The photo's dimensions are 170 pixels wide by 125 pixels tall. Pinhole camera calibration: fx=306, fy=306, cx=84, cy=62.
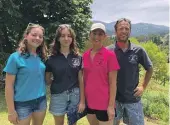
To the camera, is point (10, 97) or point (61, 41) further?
point (61, 41)

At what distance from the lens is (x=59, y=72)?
4.27 meters

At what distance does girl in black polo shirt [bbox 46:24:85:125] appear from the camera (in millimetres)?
4293

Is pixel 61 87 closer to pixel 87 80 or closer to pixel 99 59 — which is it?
pixel 87 80

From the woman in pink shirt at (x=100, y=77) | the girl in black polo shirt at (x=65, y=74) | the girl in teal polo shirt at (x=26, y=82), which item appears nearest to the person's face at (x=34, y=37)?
the girl in teal polo shirt at (x=26, y=82)

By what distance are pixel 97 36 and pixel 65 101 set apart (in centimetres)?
103

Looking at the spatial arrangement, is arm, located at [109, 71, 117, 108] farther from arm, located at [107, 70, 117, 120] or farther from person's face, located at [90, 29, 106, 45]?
person's face, located at [90, 29, 106, 45]

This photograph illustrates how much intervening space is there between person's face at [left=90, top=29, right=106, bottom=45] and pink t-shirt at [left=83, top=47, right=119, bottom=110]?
4.6 inches

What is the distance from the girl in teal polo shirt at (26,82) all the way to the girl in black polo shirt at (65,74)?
0.57 ft

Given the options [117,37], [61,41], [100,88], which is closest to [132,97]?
[100,88]

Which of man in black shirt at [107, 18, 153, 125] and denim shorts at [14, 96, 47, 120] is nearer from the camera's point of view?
denim shorts at [14, 96, 47, 120]

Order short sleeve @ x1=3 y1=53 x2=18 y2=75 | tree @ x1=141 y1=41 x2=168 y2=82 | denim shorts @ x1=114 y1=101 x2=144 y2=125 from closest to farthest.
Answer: short sleeve @ x1=3 y1=53 x2=18 y2=75
denim shorts @ x1=114 y1=101 x2=144 y2=125
tree @ x1=141 y1=41 x2=168 y2=82

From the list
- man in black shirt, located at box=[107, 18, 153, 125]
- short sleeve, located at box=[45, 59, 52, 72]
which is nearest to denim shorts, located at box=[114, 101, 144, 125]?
man in black shirt, located at box=[107, 18, 153, 125]

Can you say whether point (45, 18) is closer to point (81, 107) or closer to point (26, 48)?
point (26, 48)

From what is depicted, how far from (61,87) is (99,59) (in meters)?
0.69
